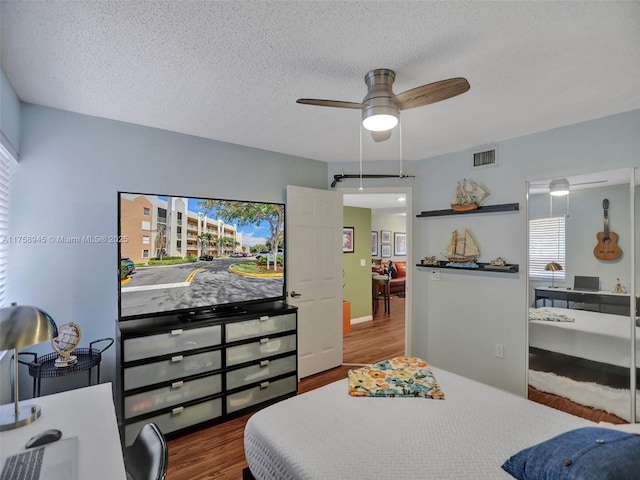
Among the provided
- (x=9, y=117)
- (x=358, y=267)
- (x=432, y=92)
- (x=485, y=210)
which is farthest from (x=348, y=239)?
Answer: (x=9, y=117)

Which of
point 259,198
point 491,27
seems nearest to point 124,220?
point 259,198

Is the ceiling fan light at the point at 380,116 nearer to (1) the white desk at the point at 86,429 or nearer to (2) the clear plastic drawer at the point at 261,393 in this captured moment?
(1) the white desk at the point at 86,429

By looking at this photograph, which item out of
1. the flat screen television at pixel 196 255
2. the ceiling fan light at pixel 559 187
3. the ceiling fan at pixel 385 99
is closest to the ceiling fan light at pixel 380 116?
the ceiling fan at pixel 385 99

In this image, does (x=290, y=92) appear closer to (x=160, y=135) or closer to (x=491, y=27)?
(x=491, y=27)

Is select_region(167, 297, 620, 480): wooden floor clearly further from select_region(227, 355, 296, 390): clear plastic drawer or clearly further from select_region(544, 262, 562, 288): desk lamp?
select_region(544, 262, 562, 288): desk lamp

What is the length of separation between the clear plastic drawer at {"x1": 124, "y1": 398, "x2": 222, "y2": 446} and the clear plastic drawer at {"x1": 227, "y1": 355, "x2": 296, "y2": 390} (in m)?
0.18

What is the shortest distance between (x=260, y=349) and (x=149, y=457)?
169 centimetres

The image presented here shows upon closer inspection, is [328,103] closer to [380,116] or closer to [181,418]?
[380,116]

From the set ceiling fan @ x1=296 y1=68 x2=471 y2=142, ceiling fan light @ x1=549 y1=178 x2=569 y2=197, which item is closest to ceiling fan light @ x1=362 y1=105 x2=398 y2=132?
ceiling fan @ x1=296 y1=68 x2=471 y2=142

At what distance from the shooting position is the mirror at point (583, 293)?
2.47 m

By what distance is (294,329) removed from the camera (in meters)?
3.09

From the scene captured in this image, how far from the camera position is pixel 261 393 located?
113 inches

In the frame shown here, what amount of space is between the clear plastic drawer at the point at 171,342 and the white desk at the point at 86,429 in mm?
624

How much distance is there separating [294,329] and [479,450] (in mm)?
1927
